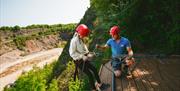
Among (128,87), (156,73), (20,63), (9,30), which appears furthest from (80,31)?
(9,30)

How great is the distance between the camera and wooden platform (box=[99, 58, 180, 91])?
7.02 meters

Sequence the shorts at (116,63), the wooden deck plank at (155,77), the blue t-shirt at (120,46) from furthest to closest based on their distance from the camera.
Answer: the shorts at (116,63) < the blue t-shirt at (120,46) < the wooden deck plank at (155,77)

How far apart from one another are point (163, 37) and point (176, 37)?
57.4 inches

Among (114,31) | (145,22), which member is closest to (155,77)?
(114,31)

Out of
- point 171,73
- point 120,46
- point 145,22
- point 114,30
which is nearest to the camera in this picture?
point 114,30

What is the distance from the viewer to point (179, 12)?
1128 cm

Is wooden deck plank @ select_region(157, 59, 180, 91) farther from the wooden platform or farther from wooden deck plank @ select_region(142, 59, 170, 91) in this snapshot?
wooden deck plank @ select_region(142, 59, 170, 91)

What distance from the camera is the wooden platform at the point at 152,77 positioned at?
7016 mm

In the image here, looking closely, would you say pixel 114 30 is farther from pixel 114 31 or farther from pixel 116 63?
pixel 116 63

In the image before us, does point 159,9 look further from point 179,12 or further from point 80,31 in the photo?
point 80,31

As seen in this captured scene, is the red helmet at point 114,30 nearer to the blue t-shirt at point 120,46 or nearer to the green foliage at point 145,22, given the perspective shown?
the blue t-shirt at point 120,46

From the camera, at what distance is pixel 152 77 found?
314 inches

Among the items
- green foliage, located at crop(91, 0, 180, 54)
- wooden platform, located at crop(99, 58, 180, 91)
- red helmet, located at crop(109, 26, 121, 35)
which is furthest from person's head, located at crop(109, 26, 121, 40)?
green foliage, located at crop(91, 0, 180, 54)

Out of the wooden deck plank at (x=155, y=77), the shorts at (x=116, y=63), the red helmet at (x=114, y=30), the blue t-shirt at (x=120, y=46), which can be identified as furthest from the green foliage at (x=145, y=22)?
the red helmet at (x=114, y=30)
